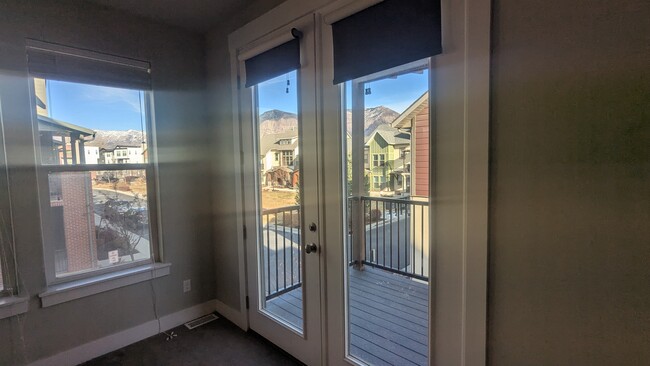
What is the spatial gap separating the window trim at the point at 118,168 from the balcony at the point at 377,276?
3.17 ft

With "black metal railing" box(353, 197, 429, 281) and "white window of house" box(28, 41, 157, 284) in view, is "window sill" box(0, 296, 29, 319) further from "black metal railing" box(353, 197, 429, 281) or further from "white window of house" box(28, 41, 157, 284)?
"black metal railing" box(353, 197, 429, 281)

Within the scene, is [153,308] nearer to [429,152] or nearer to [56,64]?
[56,64]

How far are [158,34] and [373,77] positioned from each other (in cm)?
190

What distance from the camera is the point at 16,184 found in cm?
184

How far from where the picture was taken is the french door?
6.10ft

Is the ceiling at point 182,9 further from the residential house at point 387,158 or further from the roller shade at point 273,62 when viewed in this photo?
the residential house at point 387,158

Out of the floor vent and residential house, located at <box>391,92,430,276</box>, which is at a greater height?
residential house, located at <box>391,92,430,276</box>

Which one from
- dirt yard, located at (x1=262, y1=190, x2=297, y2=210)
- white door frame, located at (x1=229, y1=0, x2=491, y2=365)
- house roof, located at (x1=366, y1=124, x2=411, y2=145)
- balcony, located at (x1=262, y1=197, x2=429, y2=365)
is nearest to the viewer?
white door frame, located at (x1=229, y1=0, x2=491, y2=365)

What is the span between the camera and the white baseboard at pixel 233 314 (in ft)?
8.00

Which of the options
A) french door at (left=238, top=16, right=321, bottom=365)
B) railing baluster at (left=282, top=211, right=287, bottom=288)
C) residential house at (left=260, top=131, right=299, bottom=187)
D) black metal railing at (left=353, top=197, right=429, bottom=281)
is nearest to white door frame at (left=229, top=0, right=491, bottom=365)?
black metal railing at (left=353, top=197, right=429, bottom=281)

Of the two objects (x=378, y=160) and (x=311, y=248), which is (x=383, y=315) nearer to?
(x=311, y=248)

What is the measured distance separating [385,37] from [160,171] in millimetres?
2038

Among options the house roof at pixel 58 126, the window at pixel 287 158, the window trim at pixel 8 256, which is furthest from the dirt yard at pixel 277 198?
the window trim at pixel 8 256

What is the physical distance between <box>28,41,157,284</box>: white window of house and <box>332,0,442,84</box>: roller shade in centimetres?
172
